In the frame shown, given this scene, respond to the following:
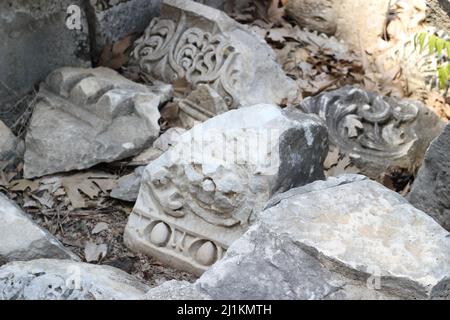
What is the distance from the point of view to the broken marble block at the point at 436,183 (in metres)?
2.81

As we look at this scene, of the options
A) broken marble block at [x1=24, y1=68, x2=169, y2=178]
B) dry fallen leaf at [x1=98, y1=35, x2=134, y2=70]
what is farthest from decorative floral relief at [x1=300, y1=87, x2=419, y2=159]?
dry fallen leaf at [x1=98, y1=35, x2=134, y2=70]

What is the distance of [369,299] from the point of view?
1.99 m

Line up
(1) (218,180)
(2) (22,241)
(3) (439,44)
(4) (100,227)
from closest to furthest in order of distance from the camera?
(2) (22,241)
(1) (218,180)
(4) (100,227)
(3) (439,44)

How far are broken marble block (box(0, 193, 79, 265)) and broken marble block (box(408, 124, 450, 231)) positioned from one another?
141cm

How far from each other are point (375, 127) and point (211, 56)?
967 mm

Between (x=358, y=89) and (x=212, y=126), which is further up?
(x=212, y=126)

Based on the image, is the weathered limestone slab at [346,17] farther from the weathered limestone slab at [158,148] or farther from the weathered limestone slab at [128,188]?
the weathered limestone slab at [128,188]

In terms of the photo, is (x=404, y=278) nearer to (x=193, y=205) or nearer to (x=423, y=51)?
(x=193, y=205)

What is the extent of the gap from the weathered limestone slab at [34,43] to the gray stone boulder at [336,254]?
176 cm

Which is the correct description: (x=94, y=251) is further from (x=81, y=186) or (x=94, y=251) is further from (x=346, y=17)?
(x=346, y=17)

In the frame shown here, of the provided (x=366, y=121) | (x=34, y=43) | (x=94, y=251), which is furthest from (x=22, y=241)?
(x=366, y=121)

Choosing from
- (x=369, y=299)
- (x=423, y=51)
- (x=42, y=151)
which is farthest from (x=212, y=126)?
(x=423, y=51)

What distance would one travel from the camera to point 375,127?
390cm

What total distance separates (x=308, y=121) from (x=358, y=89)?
1.22m
